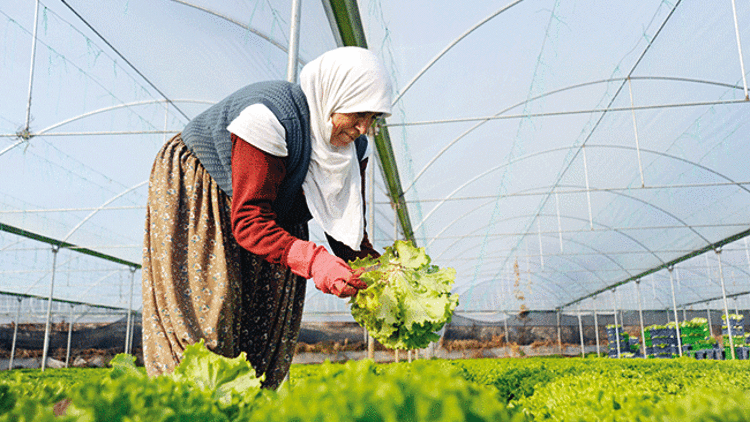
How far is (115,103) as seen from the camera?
9.29 m

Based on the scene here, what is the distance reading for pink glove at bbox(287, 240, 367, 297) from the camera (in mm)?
1677

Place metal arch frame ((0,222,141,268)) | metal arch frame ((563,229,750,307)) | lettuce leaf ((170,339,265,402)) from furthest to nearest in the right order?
metal arch frame ((563,229,750,307)) < metal arch frame ((0,222,141,268)) < lettuce leaf ((170,339,265,402))

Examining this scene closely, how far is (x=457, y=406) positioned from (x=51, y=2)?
307 inches

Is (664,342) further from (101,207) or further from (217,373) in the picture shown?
(217,373)

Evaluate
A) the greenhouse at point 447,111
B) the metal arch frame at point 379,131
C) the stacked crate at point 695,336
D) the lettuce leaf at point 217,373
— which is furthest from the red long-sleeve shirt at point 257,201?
the stacked crate at point 695,336

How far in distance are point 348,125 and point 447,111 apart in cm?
804

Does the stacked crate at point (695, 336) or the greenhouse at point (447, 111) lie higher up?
the greenhouse at point (447, 111)

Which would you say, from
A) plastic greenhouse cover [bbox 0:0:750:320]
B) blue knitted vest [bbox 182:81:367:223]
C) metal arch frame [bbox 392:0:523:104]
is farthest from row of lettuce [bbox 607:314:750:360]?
blue knitted vest [bbox 182:81:367:223]

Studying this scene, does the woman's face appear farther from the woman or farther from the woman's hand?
the woman's hand

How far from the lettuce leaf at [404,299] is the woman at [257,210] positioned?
0.32ft

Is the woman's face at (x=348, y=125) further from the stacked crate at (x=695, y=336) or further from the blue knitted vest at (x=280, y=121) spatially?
the stacked crate at (x=695, y=336)

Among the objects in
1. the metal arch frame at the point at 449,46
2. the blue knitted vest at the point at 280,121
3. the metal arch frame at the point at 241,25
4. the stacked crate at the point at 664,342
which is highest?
the metal arch frame at the point at 449,46

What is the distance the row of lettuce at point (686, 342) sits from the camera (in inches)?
707

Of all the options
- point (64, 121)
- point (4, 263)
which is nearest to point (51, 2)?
point (64, 121)
